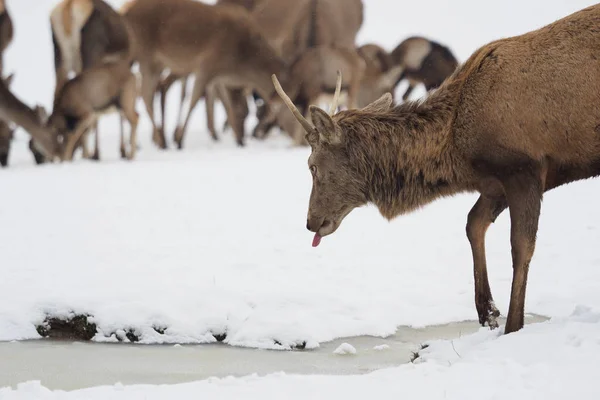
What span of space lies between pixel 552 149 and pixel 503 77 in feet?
1.59

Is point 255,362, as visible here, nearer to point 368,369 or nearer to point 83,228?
point 368,369

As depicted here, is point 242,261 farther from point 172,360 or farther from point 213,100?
point 213,100

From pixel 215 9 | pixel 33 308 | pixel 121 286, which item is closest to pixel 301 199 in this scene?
pixel 121 286

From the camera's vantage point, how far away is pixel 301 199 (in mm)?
10805

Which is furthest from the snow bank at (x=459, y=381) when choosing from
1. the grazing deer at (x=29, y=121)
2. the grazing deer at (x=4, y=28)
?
the grazing deer at (x=4, y=28)

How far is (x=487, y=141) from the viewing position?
A: 19.4ft

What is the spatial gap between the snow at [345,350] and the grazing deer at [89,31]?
Result: 34.5 ft

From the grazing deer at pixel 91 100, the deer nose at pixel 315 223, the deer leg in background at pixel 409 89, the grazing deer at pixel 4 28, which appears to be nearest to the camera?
the deer nose at pixel 315 223

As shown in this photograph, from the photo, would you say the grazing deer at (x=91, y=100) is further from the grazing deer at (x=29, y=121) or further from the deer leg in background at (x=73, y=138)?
the grazing deer at (x=29, y=121)

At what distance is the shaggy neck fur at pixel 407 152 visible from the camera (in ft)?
20.4

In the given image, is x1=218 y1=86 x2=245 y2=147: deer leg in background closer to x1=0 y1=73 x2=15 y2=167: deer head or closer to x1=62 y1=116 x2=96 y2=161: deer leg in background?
x1=62 y1=116 x2=96 y2=161: deer leg in background

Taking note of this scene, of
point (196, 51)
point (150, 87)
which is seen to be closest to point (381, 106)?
point (196, 51)

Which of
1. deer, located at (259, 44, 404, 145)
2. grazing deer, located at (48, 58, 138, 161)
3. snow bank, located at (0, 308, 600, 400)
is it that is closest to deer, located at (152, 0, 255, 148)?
deer, located at (259, 44, 404, 145)

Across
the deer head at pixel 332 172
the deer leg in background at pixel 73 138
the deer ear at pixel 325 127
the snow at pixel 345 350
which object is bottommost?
the snow at pixel 345 350
